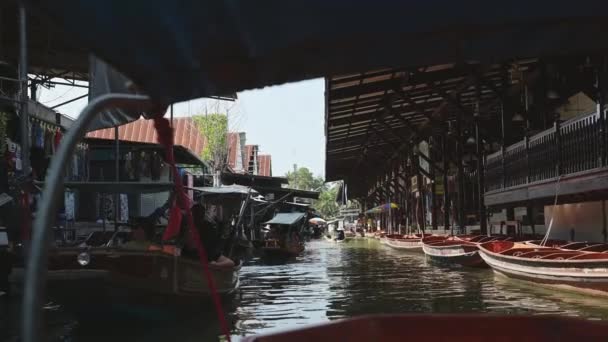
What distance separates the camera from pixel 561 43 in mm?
2244

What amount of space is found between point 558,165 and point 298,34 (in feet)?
38.5

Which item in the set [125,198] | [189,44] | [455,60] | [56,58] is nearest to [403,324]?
[455,60]

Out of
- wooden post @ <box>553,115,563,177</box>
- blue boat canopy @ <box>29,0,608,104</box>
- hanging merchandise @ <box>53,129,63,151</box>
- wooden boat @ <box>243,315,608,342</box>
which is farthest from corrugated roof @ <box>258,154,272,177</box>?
blue boat canopy @ <box>29,0,608,104</box>

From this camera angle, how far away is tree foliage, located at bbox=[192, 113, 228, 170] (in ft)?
121

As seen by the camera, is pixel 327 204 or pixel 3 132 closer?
pixel 3 132

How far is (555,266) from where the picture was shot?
10844 millimetres

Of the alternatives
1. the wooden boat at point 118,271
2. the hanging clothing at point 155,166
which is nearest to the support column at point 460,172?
the hanging clothing at point 155,166

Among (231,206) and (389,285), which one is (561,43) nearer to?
(389,285)

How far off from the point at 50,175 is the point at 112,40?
51cm

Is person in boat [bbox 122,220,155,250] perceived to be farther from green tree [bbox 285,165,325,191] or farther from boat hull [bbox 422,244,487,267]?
green tree [bbox 285,165,325,191]

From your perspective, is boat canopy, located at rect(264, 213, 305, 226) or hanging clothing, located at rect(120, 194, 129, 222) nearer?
hanging clothing, located at rect(120, 194, 129, 222)

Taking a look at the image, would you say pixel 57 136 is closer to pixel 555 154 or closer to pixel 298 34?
pixel 555 154

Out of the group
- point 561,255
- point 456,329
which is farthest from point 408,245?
point 456,329

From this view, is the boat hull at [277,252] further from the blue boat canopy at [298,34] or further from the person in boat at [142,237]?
the blue boat canopy at [298,34]
